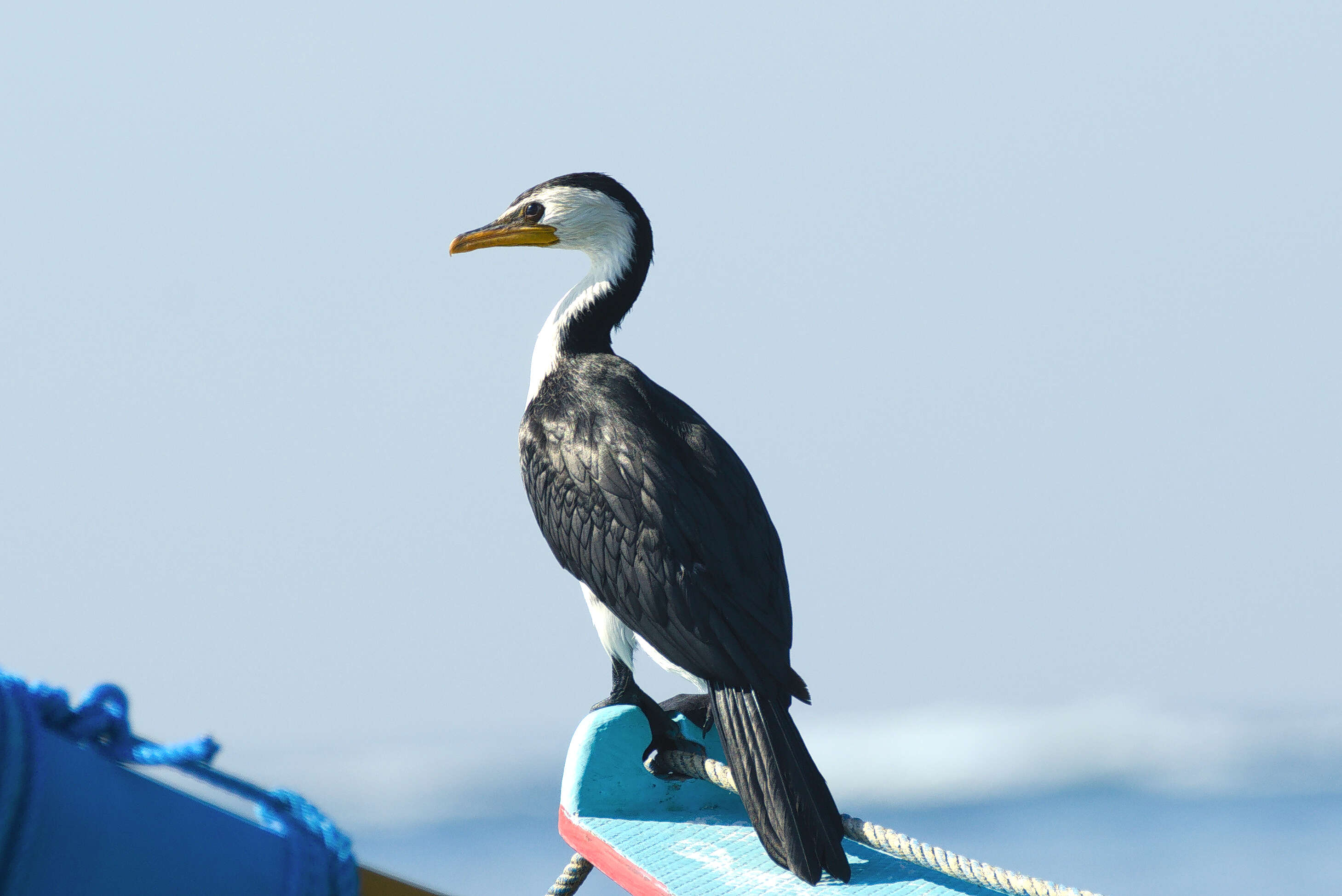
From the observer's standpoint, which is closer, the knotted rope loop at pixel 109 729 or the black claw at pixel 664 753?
the knotted rope loop at pixel 109 729

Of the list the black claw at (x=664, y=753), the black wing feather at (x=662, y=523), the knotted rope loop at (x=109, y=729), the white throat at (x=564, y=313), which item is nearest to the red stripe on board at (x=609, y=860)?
the black claw at (x=664, y=753)

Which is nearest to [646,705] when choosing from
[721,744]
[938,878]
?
[721,744]

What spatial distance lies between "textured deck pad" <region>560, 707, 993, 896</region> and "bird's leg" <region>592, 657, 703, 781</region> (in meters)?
0.02

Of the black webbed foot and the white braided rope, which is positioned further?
the black webbed foot

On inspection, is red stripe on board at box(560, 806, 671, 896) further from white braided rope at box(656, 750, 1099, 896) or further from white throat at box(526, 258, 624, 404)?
white throat at box(526, 258, 624, 404)

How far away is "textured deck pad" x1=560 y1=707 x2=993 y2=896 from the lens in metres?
2.40

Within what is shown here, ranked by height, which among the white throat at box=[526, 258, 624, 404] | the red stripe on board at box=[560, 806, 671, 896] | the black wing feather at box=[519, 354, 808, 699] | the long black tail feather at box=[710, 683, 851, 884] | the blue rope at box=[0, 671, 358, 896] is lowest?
the blue rope at box=[0, 671, 358, 896]

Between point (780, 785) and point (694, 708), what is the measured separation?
50 cm

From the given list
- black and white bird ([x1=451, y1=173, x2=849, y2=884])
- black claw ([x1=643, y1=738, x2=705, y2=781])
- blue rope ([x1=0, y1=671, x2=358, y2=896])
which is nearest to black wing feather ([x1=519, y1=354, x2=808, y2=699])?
black and white bird ([x1=451, y1=173, x2=849, y2=884])

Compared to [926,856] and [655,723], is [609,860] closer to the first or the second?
[655,723]

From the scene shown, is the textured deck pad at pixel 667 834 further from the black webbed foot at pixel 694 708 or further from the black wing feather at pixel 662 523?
the black wing feather at pixel 662 523

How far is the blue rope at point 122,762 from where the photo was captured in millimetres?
787

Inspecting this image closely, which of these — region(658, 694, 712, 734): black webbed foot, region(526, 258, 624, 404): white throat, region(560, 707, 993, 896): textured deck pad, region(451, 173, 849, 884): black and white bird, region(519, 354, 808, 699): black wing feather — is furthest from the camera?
region(526, 258, 624, 404): white throat

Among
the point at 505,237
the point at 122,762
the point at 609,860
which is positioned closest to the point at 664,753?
the point at 609,860
